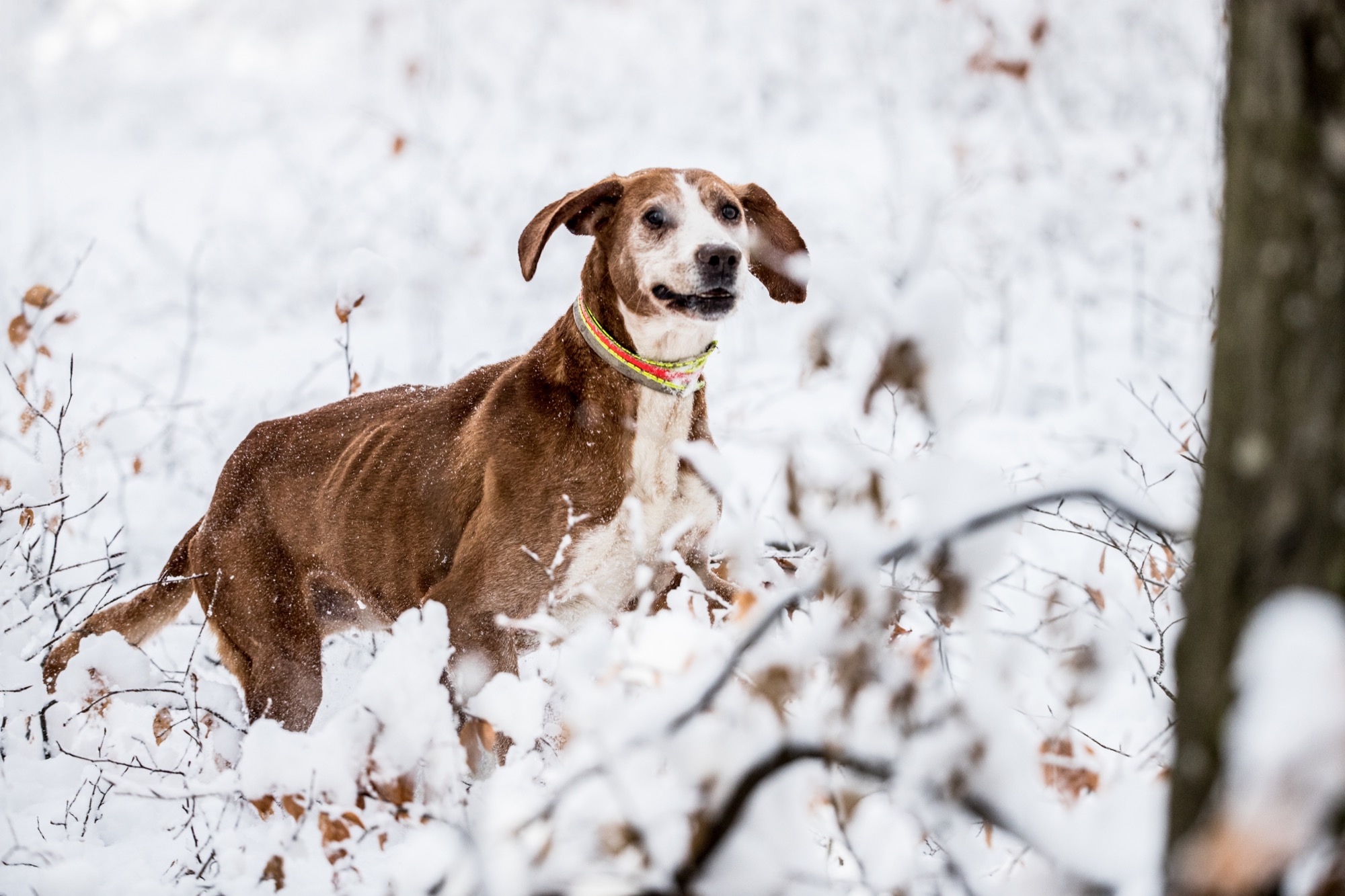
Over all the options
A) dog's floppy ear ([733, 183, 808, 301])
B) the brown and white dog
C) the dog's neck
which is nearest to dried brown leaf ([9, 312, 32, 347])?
the brown and white dog

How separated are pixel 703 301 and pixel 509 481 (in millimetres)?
772

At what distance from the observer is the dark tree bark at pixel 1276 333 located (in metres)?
0.94

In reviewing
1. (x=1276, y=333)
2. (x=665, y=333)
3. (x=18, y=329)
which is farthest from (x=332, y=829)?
(x=18, y=329)

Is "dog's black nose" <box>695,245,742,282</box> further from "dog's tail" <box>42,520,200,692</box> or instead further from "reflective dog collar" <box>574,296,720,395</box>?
"dog's tail" <box>42,520,200,692</box>

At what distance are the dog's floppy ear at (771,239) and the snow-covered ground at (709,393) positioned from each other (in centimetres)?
50

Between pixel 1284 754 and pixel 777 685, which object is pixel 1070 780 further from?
pixel 1284 754

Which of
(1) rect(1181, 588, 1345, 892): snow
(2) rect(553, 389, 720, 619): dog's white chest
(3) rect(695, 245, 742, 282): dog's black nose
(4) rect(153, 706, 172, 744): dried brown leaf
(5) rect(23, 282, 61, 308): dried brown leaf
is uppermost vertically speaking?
(3) rect(695, 245, 742, 282): dog's black nose

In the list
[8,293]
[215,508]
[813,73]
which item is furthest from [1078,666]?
[813,73]

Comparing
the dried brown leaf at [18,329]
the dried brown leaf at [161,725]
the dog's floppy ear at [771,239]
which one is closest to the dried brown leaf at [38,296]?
the dried brown leaf at [18,329]

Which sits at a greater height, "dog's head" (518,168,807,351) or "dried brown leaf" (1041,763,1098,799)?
"dog's head" (518,168,807,351)

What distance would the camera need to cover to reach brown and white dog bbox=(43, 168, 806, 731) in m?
3.06

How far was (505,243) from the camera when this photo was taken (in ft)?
35.4

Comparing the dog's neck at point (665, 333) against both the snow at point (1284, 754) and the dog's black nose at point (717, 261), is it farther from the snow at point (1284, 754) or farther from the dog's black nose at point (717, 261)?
the snow at point (1284, 754)

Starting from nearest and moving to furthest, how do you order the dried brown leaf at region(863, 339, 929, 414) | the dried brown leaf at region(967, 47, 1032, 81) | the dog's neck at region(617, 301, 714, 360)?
the dried brown leaf at region(863, 339, 929, 414), the dried brown leaf at region(967, 47, 1032, 81), the dog's neck at region(617, 301, 714, 360)
